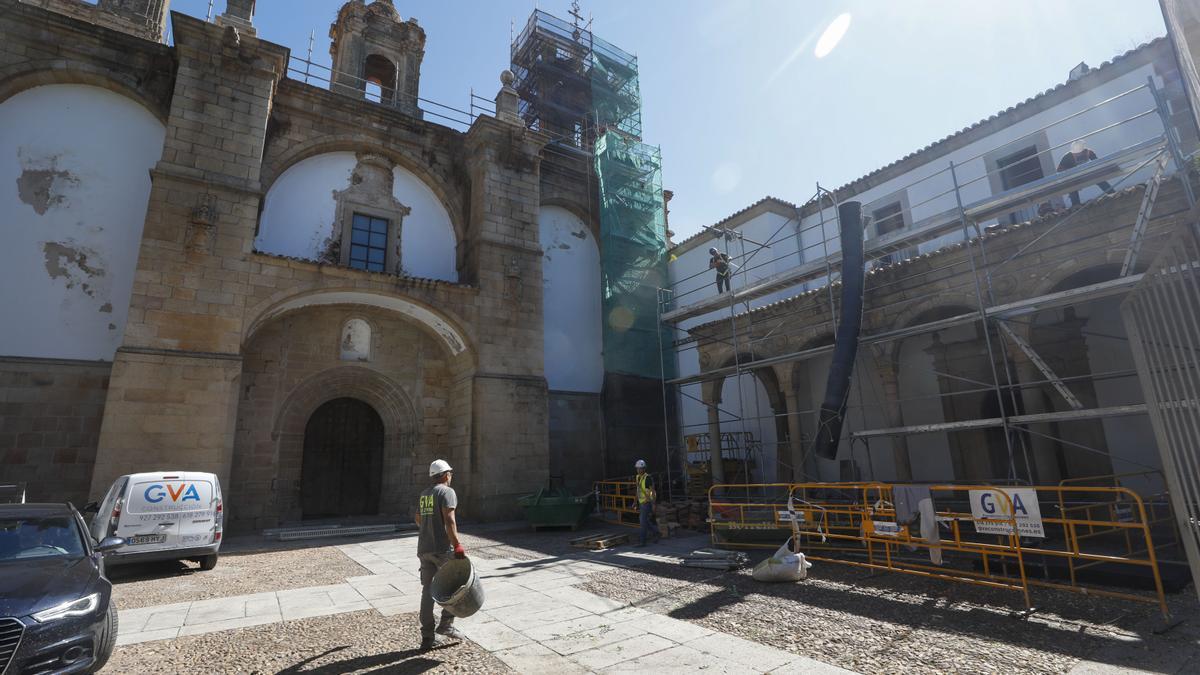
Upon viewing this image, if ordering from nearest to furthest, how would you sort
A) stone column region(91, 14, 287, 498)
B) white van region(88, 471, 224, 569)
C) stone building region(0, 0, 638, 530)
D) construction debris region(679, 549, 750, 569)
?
white van region(88, 471, 224, 569) → construction debris region(679, 549, 750, 569) → stone column region(91, 14, 287, 498) → stone building region(0, 0, 638, 530)

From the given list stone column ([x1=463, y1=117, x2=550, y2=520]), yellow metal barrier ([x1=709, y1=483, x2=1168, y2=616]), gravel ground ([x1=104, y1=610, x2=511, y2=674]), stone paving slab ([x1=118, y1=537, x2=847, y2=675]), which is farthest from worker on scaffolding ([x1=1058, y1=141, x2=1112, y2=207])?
gravel ground ([x1=104, y1=610, x2=511, y2=674])

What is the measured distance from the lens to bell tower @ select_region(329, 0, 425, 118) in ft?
57.0

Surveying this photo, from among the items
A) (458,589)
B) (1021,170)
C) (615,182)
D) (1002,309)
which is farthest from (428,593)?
(1021,170)

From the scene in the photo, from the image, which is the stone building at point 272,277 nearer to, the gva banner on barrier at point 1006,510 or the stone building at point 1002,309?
the stone building at point 1002,309

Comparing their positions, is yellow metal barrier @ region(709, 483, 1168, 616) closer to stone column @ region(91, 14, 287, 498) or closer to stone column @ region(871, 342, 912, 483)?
stone column @ region(871, 342, 912, 483)

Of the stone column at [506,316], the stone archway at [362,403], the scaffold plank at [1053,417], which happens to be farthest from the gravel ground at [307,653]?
the stone archway at [362,403]

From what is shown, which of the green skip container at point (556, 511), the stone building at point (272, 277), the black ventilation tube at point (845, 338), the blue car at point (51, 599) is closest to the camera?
the blue car at point (51, 599)

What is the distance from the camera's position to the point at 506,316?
1565cm

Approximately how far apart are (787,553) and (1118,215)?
8054mm

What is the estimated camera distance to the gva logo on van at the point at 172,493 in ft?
25.8

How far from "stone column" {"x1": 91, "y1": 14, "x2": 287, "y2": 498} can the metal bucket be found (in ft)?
28.8

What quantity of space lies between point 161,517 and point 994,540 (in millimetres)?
11727

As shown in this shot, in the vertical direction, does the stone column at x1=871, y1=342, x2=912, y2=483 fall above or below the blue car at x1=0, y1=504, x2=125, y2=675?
above

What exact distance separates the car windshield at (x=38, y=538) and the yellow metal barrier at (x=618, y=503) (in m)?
9.61
